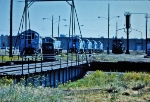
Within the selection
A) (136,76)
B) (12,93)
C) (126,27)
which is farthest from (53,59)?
(126,27)

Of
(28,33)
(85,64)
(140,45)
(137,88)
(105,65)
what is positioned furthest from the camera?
(140,45)

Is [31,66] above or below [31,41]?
below

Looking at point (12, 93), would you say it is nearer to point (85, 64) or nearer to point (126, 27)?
point (85, 64)

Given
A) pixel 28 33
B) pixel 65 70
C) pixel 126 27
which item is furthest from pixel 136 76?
pixel 126 27

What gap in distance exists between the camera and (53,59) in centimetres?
4162

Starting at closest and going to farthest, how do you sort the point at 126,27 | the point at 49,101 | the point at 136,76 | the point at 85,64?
the point at 49,101, the point at 136,76, the point at 85,64, the point at 126,27

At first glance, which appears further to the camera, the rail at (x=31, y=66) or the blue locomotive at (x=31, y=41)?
the blue locomotive at (x=31, y=41)

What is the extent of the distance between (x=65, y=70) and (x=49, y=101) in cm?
2052

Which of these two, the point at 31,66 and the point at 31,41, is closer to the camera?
A: the point at 31,66

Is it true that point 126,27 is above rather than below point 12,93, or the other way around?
above

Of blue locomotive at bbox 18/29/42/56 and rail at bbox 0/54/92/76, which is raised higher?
blue locomotive at bbox 18/29/42/56

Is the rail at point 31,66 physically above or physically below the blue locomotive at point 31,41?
below

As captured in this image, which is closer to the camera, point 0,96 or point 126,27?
point 0,96

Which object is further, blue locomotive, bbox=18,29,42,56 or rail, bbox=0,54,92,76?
blue locomotive, bbox=18,29,42,56
